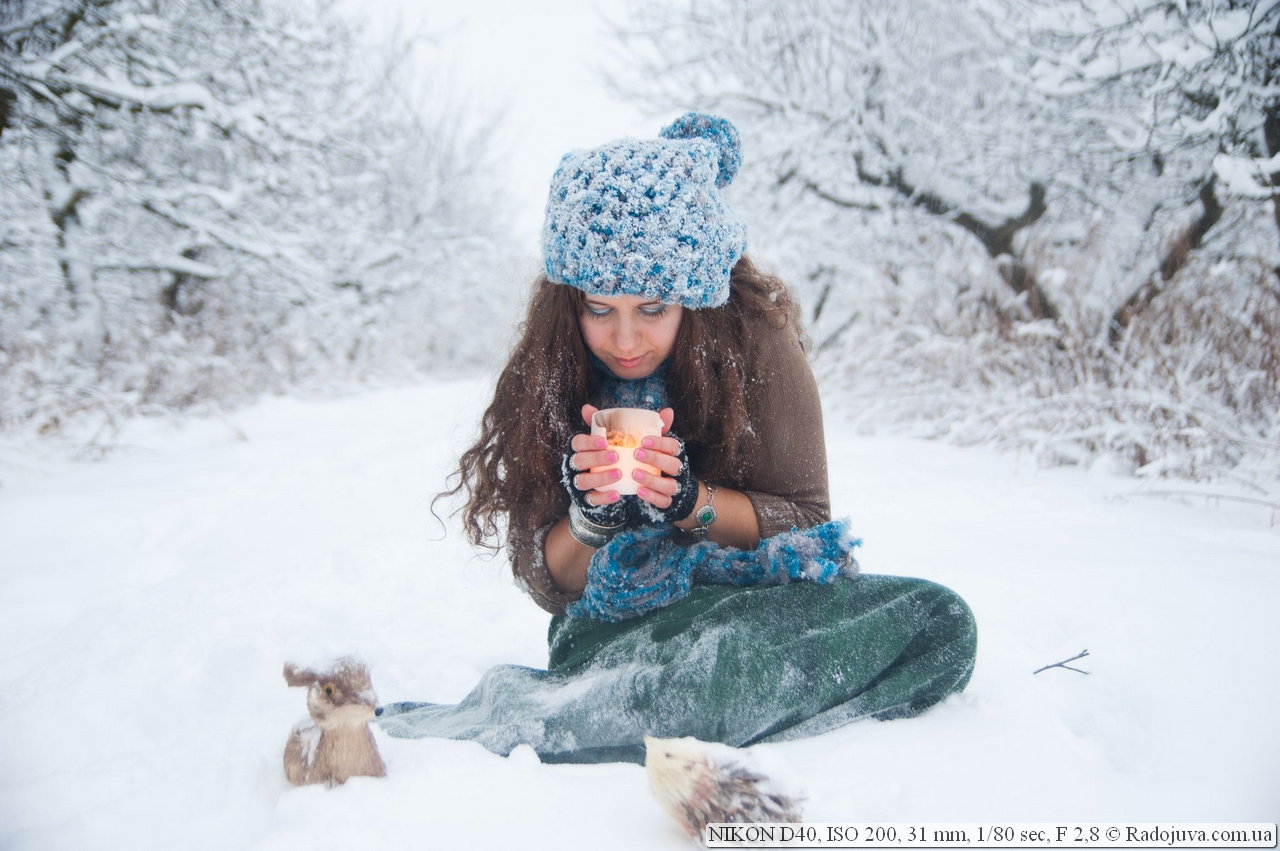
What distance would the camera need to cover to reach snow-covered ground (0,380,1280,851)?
3.29 feet

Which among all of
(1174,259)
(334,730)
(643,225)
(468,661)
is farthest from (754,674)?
(1174,259)

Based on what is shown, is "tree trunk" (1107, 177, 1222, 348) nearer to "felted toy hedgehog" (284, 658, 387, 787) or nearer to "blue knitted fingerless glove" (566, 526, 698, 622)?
"blue knitted fingerless glove" (566, 526, 698, 622)

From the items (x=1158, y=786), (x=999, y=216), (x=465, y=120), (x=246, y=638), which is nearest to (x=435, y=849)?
(x=1158, y=786)

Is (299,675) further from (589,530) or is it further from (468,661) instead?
(468,661)

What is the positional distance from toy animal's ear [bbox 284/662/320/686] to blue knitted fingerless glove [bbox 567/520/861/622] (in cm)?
60

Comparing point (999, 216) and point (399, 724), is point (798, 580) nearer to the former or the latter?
point (399, 724)

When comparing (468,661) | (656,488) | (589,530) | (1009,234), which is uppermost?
(1009,234)

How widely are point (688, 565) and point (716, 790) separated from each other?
654 mm

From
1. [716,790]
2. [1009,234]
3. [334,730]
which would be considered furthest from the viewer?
[1009,234]

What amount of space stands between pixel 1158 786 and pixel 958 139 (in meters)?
6.07

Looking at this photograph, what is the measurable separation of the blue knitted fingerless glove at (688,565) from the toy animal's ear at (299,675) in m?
0.60

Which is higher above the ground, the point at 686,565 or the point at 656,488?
the point at 656,488

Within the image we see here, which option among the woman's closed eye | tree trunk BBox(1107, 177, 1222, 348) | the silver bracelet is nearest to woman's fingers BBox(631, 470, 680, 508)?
the silver bracelet

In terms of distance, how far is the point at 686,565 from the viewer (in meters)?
1.51
